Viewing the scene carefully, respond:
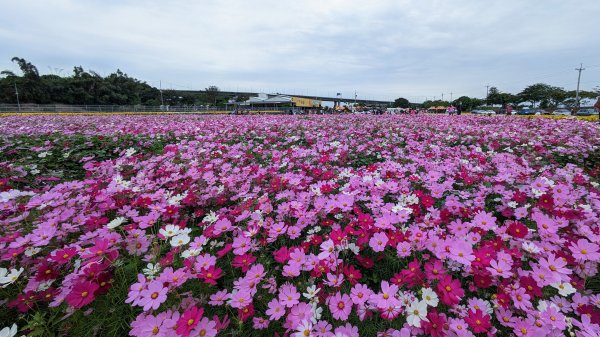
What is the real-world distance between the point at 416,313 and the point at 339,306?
25 centimetres

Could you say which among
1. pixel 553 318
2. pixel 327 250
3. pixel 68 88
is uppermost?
pixel 68 88

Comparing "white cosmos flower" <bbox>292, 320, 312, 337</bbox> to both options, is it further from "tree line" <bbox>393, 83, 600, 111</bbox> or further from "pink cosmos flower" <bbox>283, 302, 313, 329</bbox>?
"tree line" <bbox>393, 83, 600, 111</bbox>

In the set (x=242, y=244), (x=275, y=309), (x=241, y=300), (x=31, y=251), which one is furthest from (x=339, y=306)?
(x=31, y=251)

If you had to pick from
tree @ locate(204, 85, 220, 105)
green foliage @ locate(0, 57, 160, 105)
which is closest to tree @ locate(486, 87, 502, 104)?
tree @ locate(204, 85, 220, 105)

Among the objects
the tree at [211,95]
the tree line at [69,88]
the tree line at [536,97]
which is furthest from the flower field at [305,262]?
the tree at [211,95]

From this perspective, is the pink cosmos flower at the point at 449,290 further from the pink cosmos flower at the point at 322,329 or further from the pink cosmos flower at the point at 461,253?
the pink cosmos flower at the point at 322,329

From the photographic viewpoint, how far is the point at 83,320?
1.21 metres

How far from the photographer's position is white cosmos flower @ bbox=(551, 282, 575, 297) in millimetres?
1055

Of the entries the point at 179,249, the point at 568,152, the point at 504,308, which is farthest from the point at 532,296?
the point at 568,152

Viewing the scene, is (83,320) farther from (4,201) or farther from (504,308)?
(504,308)

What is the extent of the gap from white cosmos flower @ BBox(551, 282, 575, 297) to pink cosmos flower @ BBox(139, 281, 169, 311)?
1360mm

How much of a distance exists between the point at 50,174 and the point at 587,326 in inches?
163

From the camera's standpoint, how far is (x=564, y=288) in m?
1.08

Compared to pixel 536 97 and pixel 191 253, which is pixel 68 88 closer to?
pixel 191 253
